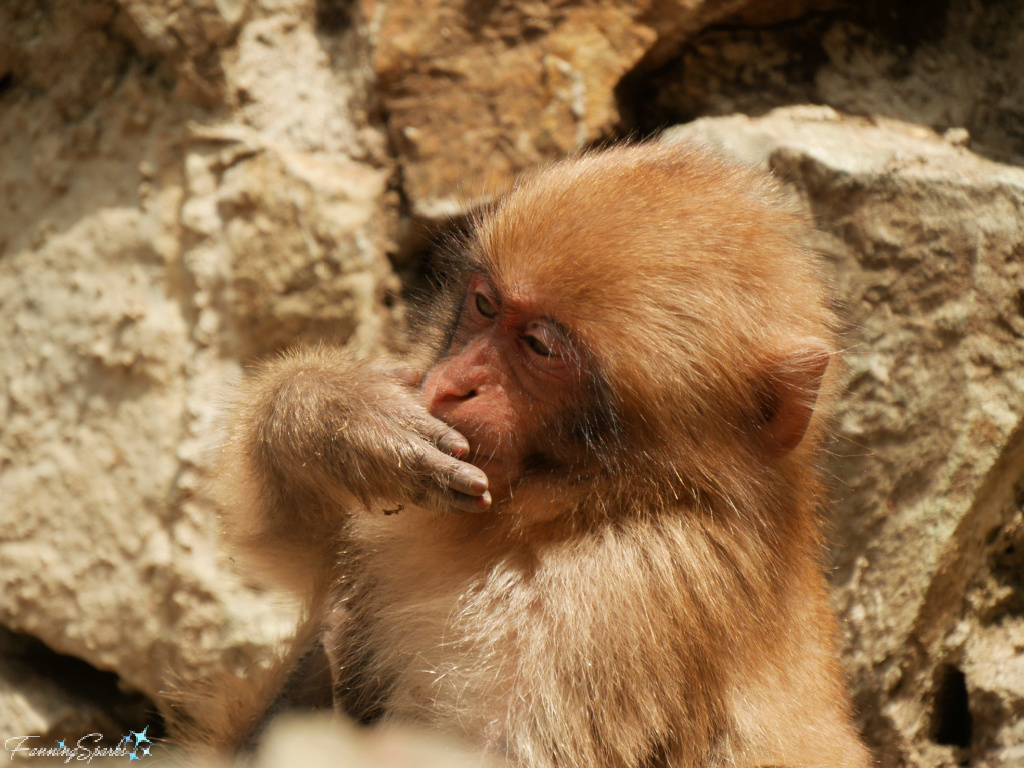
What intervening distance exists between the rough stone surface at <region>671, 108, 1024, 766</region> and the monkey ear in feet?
2.62

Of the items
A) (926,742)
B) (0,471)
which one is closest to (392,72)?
(0,471)

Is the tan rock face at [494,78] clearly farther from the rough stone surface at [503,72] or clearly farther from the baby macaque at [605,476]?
the baby macaque at [605,476]

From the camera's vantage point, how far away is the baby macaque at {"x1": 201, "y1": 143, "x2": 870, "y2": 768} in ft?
7.19

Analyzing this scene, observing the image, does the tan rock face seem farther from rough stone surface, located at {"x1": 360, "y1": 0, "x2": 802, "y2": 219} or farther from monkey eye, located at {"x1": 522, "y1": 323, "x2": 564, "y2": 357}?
monkey eye, located at {"x1": 522, "y1": 323, "x2": 564, "y2": 357}

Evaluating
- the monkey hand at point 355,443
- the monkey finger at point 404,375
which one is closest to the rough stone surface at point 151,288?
the monkey hand at point 355,443

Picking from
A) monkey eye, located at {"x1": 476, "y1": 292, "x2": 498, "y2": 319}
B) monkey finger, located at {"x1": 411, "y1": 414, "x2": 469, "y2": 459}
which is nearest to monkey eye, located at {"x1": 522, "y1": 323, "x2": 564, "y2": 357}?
monkey eye, located at {"x1": 476, "y1": 292, "x2": 498, "y2": 319}

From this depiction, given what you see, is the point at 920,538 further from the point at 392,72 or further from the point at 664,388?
the point at 392,72

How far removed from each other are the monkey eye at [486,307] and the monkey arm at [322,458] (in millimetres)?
263

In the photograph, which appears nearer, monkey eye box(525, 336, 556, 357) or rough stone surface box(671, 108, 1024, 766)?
monkey eye box(525, 336, 556, 357)

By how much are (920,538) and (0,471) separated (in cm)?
318

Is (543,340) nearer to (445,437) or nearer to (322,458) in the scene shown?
(445,437)

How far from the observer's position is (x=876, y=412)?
3119 millimetres

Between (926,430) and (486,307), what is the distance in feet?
5.07

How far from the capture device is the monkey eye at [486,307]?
7.97ft
